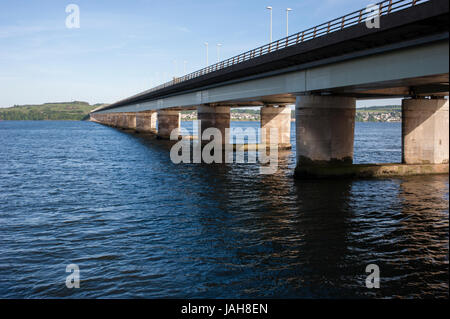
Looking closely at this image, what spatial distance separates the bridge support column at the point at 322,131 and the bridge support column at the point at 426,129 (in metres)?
5.17

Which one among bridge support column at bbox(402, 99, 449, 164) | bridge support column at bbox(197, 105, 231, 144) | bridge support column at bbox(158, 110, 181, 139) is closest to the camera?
bridge support column at bbox(402, 99, 449, 164)

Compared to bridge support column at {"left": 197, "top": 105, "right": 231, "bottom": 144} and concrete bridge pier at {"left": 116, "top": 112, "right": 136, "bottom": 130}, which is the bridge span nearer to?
bridge support column at {"left": 197, "top": 105, "right": 231, "bottom": 144}

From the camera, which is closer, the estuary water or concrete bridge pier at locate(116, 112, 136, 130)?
the estuary water

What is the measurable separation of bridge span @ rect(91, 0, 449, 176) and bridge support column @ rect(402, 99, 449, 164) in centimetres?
7

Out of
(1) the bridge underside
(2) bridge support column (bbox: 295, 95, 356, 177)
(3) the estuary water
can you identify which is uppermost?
(1) the bridge underside

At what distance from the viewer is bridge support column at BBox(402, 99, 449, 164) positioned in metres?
33.1

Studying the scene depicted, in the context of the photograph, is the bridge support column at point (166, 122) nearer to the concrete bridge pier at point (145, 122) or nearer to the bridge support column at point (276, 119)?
the concrete bridge pier at point (145, 122)

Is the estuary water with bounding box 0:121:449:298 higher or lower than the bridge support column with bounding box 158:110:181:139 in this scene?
lower

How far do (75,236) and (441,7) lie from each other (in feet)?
59.6

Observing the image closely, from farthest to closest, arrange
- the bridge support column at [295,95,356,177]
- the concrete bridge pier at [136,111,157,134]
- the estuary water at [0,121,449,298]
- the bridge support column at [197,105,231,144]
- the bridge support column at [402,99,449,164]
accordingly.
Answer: the concrete bridge pier at [136,111,157,134] → the bridge support column at [197,105,231,144] → the bridge support column at [402,99,449,164] → the bridge support column at [295,95,356,177] → the estuary water at [0,121,449,298]

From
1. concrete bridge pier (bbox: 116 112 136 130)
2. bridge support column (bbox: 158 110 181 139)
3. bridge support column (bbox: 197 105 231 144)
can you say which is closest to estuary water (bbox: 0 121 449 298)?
bridge support column (bbox: 197 105 231 144)

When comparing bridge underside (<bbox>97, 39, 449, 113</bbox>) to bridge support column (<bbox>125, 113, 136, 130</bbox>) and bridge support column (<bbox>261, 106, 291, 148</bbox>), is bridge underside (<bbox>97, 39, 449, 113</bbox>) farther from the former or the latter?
bridge support column (<bbox>125, 113, 136, 130</bbox>)

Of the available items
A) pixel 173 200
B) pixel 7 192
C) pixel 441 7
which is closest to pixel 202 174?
pixel 173 200
